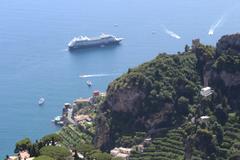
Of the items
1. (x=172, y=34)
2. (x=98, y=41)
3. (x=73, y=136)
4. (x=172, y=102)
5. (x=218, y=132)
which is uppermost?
(x=98, y=41)

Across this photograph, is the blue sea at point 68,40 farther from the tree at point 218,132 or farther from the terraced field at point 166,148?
the tree at point 218,132

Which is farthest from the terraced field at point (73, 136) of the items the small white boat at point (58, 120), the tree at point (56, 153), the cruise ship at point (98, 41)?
the cruise ship at point (98, 41)

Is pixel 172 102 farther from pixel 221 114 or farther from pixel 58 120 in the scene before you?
pixel 58 120

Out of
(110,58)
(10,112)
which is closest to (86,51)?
(110,58)

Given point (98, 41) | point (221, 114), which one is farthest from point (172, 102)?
point (98, 41)

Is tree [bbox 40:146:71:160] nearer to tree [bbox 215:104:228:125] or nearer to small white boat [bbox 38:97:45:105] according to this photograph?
tree [bbox 215:104:228:125]

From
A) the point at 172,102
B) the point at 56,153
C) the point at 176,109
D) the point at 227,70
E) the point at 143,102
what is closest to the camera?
the point at 56,153

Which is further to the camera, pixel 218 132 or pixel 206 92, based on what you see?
pixel 206 92
